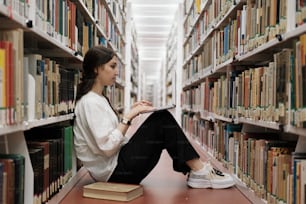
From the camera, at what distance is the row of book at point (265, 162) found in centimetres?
154

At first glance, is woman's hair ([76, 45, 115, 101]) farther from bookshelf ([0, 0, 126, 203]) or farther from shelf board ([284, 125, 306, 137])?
shelf board ([284, 125, 306, 137])

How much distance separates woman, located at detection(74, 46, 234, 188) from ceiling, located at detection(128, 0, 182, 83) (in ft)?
18.2

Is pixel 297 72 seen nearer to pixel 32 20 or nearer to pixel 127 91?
pixel 32 20

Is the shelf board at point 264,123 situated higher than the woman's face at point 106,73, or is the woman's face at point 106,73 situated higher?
the woman's face at point 106,73

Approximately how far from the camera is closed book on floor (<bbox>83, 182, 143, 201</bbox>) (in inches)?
79.7

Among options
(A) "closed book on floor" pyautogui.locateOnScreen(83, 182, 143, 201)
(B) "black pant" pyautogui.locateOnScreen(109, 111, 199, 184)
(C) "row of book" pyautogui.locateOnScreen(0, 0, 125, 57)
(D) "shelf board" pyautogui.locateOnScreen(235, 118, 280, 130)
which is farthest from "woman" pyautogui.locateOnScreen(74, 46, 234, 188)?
(D) "shelf board" pyautogui.locateOnScreen(235, 118, 280, 130)

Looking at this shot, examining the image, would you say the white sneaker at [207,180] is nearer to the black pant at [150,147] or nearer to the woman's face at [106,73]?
the black pant at [150,147]

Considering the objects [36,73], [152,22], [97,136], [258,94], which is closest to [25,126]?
[36,73]

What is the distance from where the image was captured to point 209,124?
12.7 feet

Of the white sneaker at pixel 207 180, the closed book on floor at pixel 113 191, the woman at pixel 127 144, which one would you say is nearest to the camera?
the closed book on floor at pixel 113 191

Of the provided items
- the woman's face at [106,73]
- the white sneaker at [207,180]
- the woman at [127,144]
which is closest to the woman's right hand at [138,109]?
the woman at [127,144]

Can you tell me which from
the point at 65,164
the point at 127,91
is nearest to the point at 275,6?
the point at 65,164

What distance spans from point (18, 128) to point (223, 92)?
6.14 ft

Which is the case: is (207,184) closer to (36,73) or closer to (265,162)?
(265,162)
